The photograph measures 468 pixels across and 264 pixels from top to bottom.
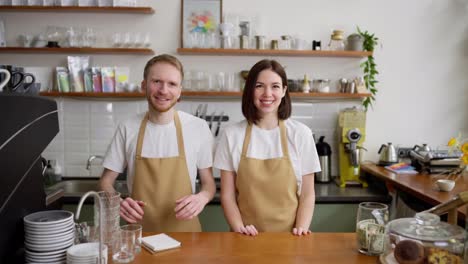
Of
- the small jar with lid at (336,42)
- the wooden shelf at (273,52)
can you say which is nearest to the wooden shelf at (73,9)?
the wooden shelf at (273,52)

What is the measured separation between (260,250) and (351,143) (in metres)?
2.08

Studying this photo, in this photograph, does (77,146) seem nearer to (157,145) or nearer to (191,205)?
(157,145)

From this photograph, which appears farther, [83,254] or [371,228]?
[371,228]

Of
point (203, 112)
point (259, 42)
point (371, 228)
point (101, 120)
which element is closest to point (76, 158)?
point (101, 120)

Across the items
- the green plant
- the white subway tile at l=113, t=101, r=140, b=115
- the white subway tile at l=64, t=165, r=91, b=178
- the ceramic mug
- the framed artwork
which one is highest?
the framed artwork

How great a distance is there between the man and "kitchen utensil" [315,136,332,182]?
1573mm

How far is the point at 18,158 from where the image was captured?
4.15ft

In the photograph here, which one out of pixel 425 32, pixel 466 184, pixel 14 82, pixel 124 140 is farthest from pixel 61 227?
pixel 425 32

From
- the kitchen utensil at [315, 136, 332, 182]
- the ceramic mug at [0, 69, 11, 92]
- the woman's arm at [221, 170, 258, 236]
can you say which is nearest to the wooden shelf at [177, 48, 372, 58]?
the kitchen utensil at [315, 136, 332, 182]

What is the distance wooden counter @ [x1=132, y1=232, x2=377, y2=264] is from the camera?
1.42m

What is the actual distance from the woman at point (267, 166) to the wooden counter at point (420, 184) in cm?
88

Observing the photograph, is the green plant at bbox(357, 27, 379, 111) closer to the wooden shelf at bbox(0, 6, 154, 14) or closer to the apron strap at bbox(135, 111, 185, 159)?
the wooden shelf at bbox(0, 6, 154, 14)

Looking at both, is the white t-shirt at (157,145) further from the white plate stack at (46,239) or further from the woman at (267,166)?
the white plate stack at (46,239)

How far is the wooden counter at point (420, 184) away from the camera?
2.46 meters
